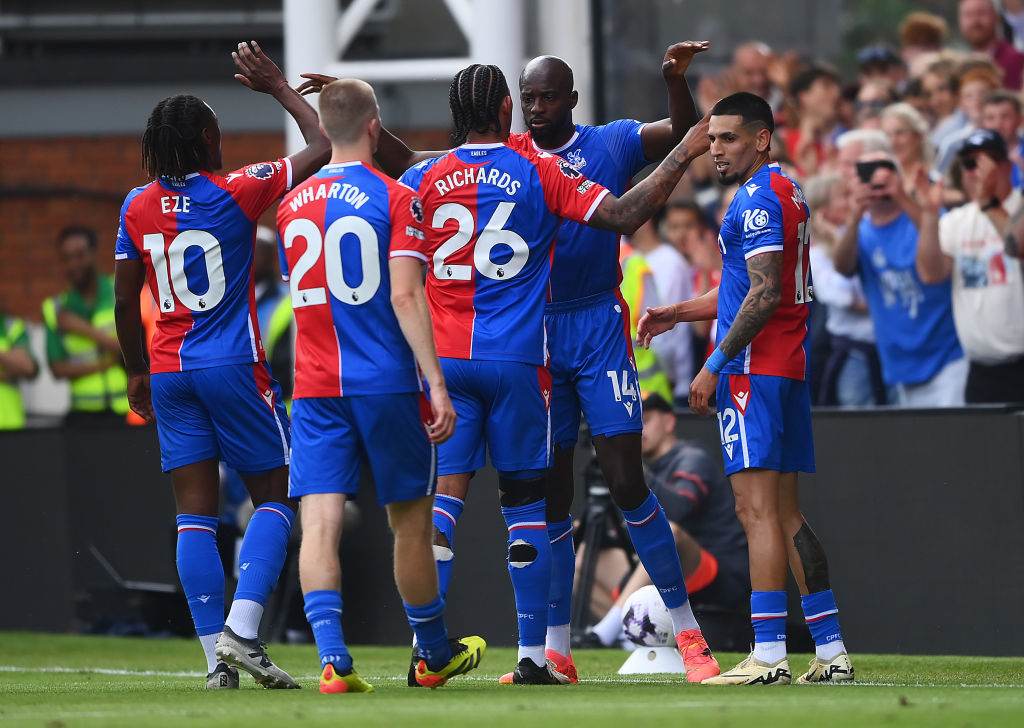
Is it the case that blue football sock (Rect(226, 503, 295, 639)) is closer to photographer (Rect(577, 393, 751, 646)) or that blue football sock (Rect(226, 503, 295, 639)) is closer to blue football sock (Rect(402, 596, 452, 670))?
blue football sock (Rect(402, 596, 452, 670))

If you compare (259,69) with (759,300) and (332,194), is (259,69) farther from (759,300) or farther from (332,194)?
(759,300)

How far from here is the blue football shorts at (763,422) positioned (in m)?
6.95

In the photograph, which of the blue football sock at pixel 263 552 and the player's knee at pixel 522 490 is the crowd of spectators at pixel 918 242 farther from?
the blue football sock at pixel 263 552

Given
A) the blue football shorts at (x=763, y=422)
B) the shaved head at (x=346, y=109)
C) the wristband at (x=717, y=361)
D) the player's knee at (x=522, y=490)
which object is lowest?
the player's knee at (x=522, y=490)

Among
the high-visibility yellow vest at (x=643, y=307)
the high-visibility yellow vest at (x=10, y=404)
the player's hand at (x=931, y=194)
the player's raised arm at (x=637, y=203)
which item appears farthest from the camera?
the high-visibility yellow vest at (x=10, y=404)

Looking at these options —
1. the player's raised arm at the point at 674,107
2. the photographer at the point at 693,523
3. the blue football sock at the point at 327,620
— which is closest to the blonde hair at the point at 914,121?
the photographer at the point at 693,523

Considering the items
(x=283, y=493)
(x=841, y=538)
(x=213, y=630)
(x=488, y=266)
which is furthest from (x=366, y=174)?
(x=841, y=538)

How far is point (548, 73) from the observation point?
7176 mm

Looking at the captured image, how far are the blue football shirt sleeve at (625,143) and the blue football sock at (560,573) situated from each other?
161cm

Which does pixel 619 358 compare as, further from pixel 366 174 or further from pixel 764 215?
pixel 366 174

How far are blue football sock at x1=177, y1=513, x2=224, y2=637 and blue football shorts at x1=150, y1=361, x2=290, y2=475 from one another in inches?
10.9

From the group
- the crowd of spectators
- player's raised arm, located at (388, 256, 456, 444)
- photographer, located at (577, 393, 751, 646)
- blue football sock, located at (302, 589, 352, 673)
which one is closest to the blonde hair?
the crowd of spectators

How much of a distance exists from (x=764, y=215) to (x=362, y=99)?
5.66 feet

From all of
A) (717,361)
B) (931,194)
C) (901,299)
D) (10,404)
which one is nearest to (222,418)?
(717,361)
